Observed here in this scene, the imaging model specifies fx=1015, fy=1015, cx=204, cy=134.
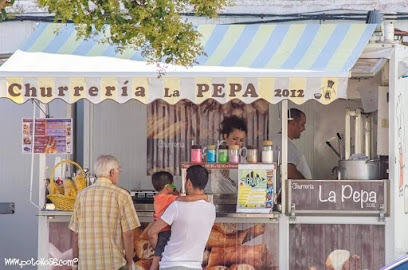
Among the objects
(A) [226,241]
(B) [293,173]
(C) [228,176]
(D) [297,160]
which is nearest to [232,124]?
(C) [228,176]

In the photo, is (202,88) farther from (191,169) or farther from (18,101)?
(18,101)

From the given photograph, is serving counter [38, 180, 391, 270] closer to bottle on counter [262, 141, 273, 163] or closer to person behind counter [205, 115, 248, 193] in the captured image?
bottle on counter [262, 141, 273, 163]

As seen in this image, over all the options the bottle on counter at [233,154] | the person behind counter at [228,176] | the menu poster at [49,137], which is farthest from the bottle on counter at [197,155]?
the menu poster at [49,137]

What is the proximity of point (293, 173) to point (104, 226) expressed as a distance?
262 cm

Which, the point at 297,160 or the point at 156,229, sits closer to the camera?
the point at 156,229

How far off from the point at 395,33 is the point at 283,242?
9.19 ft

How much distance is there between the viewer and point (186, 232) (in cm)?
934

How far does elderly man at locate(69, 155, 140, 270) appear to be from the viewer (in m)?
10.0

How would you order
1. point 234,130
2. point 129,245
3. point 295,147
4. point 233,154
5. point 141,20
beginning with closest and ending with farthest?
1. point 141,20
2. point 129,245
3. point 233,154
4. point 295,147
5. point 234,130

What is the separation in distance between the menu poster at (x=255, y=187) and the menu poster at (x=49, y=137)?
1964 millimetres

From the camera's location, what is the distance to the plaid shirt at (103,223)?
1005 centimetres

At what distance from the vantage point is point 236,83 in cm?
1048

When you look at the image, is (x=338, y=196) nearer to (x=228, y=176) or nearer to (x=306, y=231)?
(x=306, y=231)

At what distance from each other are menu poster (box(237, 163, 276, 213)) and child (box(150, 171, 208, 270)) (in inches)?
30.1
